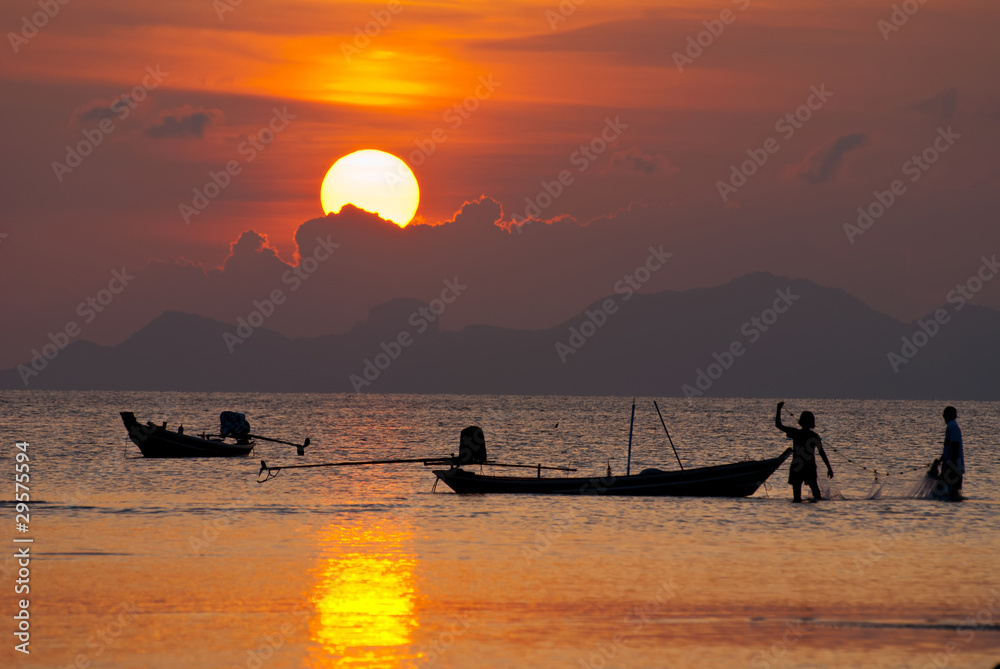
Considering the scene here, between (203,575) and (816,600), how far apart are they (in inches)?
435

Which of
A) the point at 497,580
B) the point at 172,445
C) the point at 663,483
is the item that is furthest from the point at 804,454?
the point at 172,445

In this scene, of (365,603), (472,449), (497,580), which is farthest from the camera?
(472,449)

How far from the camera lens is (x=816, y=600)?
19.4 metres

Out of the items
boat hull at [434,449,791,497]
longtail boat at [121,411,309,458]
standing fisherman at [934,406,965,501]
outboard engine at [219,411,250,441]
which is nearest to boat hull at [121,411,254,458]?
longtail boat at [121,411,309,458]

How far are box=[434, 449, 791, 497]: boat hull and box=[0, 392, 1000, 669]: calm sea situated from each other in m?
0.63

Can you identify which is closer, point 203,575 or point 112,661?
point 112,661

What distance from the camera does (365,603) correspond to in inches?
723

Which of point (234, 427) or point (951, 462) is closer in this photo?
point (951, 462)

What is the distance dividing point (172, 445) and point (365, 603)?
47521mm

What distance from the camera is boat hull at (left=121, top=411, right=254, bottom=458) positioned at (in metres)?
62.2

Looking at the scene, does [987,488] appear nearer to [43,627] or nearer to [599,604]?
[599,604]

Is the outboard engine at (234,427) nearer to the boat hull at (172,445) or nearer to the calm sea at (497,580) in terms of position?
the boat hull at (172,445)

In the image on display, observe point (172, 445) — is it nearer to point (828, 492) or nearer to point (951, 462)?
point (828, 492)

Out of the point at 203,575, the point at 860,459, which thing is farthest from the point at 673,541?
the point at 860,459
